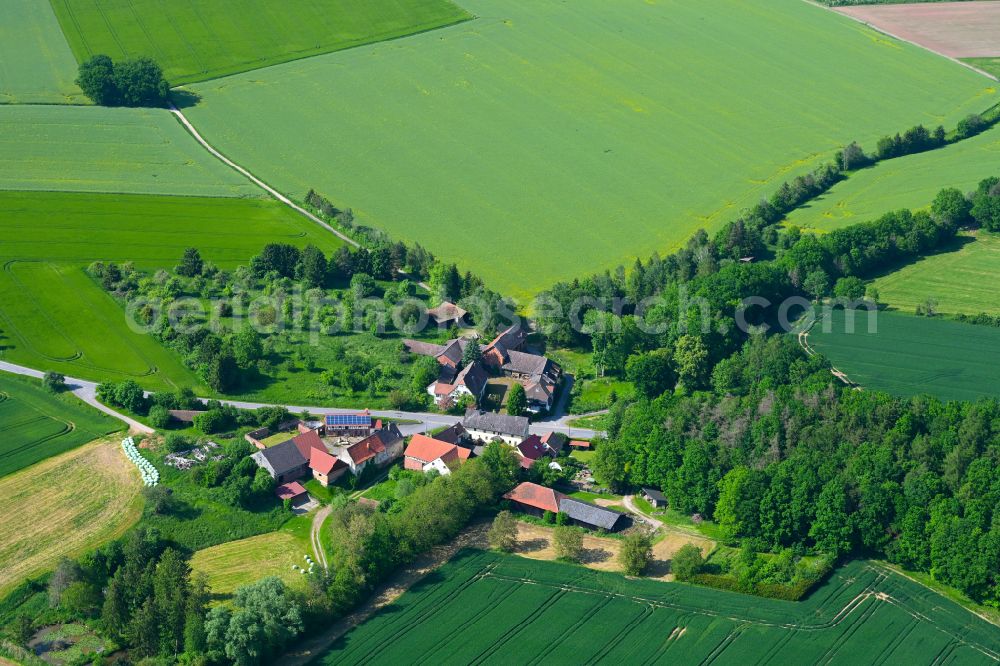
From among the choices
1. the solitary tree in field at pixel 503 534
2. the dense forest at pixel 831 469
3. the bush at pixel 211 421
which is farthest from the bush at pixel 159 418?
the dense forest at pixel 831 469

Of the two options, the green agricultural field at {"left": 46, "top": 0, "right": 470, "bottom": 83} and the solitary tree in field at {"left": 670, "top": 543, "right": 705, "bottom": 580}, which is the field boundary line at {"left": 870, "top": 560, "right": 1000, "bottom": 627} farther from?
the green agricultural field at {"left": 46, "top": 0, "right": 470, "bottom": 83}

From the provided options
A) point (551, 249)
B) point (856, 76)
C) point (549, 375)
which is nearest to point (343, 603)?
point (549, 375)

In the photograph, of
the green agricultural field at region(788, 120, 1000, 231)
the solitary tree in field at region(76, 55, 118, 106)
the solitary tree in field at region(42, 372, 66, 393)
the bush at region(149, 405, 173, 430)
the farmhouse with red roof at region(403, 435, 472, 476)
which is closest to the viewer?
the farmhouse with red roof at region(403, 435, 472, 476)

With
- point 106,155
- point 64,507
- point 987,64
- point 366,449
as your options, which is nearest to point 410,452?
point 366,449

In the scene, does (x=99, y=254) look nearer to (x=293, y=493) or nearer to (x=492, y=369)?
(x=492, y=369)

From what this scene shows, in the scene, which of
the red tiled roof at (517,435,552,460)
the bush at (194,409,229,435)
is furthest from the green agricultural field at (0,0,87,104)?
the red tiled roof at (517,435,552,460)

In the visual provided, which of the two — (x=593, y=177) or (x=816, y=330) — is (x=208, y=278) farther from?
(x=816, y=330)
